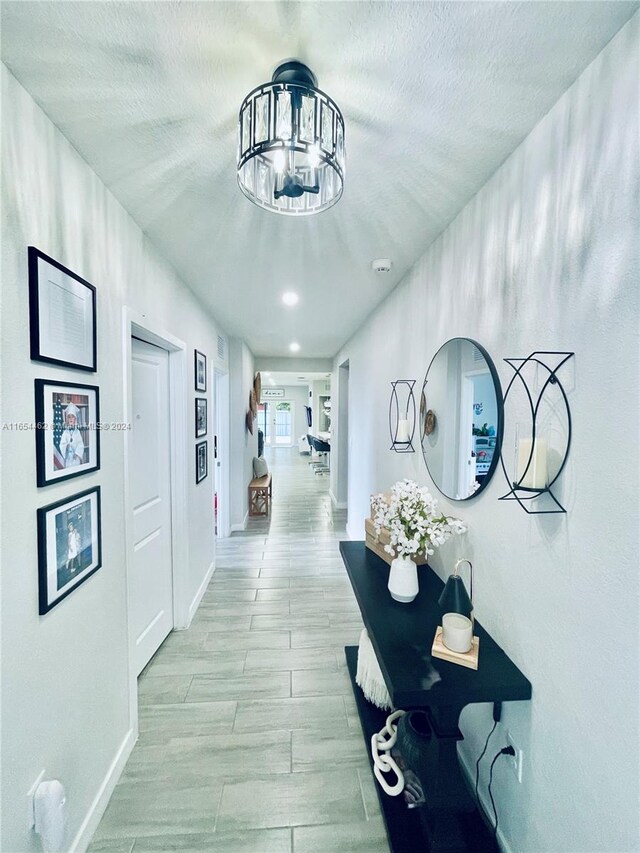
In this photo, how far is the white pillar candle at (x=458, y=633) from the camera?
1210 mm

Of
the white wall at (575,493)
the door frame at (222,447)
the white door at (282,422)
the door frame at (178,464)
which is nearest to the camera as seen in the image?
the white wall at (575,493)

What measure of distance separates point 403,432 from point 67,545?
183 cm

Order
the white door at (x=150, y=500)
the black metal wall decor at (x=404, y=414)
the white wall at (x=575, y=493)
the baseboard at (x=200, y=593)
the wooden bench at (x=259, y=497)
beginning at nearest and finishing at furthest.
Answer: the white wall at (x=575, y=493)
the white door at (x=150, y=500)
the black metal wall decor at (x=404, y=414)
the baseboard at (x=200, y=593)
the wooden bench at (x=259, y=497)

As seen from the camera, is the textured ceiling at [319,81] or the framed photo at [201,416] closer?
the textured ceiling at [319,81]

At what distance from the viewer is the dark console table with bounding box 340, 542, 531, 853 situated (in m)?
1.11

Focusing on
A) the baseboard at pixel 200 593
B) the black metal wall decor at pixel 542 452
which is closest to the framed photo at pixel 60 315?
the black metal wall decor at pixel 542 452

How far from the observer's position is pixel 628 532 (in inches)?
32.1

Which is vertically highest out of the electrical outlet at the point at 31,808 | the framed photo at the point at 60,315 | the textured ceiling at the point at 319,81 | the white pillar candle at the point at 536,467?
the textured ceiling at the point at 319,81

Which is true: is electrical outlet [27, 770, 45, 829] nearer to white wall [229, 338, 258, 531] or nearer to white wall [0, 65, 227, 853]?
white wall [0, 65, 227, 853]

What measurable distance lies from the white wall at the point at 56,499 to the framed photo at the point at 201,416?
119cm

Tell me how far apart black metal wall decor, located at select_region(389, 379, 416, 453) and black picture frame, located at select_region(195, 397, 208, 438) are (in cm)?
160

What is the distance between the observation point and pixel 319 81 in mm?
1004

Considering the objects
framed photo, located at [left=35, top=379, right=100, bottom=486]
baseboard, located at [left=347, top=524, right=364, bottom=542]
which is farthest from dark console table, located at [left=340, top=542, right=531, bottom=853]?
baseboard, located at [left=347, top=524, right=364, bottom=542]

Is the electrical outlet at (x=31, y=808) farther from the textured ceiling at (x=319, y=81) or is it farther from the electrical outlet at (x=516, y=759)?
the textured ceiling at (x=319, y=81)
